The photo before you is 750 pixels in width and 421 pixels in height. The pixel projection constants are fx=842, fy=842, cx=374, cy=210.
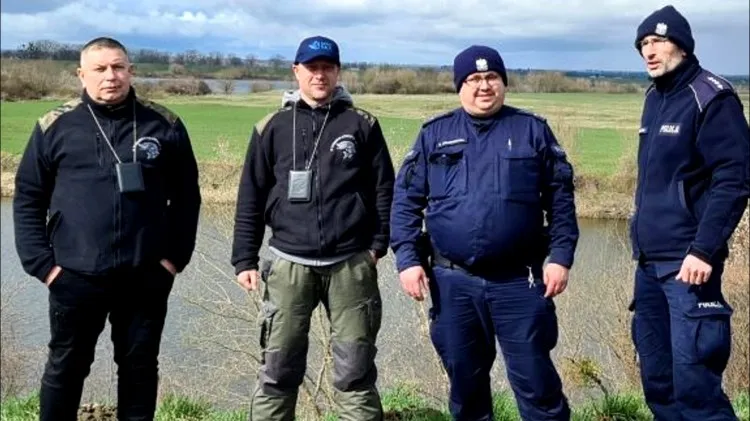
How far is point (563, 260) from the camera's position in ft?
10.9

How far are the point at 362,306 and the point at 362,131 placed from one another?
2.49 feet

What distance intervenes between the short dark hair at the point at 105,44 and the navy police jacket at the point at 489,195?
4.17 ft

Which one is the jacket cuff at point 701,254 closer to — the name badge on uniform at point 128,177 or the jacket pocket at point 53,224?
the name badge on uniform at point 128,177

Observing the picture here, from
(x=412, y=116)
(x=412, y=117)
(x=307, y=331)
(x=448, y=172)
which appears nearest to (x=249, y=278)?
(x=307, y=331)

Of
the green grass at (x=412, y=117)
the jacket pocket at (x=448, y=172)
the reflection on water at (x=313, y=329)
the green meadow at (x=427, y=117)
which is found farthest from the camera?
the reflection on water at (x=313, y=329)

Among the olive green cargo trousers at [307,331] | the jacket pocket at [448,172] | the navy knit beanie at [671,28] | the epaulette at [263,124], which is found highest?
the navy knit beanie at [671,28]

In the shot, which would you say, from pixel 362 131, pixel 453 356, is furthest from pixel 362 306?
pixel 362 131

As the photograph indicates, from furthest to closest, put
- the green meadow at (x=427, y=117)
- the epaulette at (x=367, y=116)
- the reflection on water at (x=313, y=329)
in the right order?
the reflection on water at (x=313, y=329) → the green meadow at (x=427, y=117) → the epaulette at (x=367, y=116)

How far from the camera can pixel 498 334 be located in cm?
338

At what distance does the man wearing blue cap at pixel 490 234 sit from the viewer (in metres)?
3.28

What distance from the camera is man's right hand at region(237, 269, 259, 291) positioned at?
3.71 metres

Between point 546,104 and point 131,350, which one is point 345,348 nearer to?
point 131,350

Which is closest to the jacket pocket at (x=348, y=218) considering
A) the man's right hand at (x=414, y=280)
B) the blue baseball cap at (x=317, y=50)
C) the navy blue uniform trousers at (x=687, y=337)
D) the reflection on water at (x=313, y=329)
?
the man's right hand at (x=414, y=280)

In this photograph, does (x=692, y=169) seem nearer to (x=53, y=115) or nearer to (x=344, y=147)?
(x=344, y=147)
